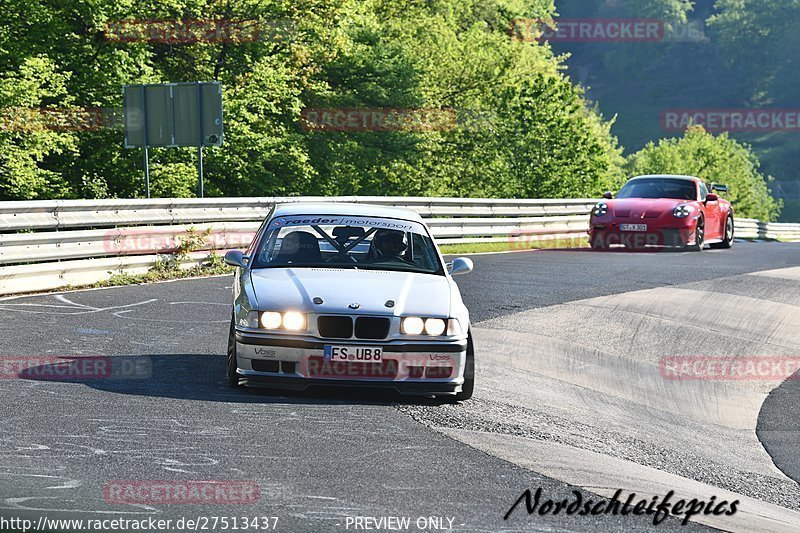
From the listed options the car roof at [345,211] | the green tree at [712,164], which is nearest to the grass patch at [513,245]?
the car roof at [345,211]

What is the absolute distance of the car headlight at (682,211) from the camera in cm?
2311

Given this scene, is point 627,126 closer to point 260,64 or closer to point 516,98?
point 516,98

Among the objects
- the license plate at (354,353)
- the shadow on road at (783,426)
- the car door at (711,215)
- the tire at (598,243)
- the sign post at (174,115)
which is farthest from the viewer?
the car door at (711,215)

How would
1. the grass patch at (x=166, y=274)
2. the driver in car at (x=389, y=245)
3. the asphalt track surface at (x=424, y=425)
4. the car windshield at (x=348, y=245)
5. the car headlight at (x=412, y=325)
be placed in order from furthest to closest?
the grass patch at (x=166, y=274), the driver in car at (x=389, y=245), the car windshield at (x=348, y=245), the car headlight at (x=412, y=325), the asphalt track surface at (x=424, y=425)

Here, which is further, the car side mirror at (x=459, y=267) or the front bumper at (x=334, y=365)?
the car side mirror at (x=459, y=267)

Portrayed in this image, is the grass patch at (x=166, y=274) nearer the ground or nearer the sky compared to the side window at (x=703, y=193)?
nearer the ground

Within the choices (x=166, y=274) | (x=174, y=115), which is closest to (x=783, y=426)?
(x=166, y=274)

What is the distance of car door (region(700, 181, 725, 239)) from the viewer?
24297mm

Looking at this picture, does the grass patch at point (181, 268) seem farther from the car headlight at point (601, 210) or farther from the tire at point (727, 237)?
the tire at point (727, 237)

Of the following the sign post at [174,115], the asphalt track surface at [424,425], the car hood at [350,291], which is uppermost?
the sign post at [174,115]

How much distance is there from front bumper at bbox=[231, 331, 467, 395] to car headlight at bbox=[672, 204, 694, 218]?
52.6ft

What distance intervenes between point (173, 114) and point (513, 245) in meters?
8.58

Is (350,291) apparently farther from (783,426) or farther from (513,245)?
(513,245)

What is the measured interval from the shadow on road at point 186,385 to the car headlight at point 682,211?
50.4 ft
